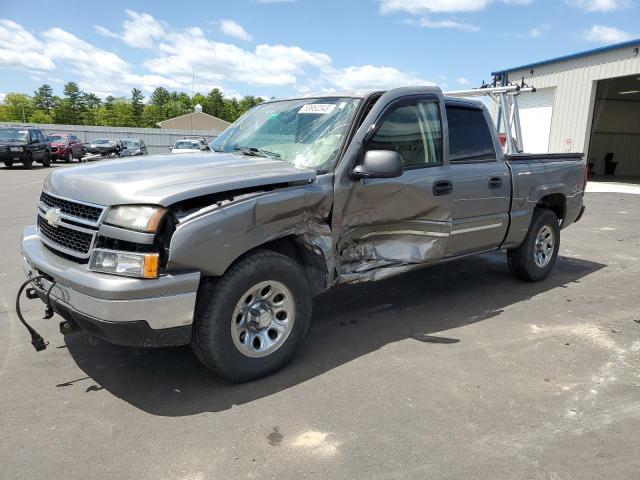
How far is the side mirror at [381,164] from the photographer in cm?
365

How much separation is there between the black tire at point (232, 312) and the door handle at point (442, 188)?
1.60 meters

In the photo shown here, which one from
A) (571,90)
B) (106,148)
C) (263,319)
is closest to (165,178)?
(263,319)

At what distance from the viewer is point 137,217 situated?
2873 mm

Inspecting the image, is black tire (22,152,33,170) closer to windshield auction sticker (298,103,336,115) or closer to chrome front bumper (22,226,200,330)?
windshield auction sticker (298,103,336,115)

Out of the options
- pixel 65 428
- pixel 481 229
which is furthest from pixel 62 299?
pixel 481 229

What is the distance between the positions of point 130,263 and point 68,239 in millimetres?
678

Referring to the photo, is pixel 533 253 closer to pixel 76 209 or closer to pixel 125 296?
pixel 125 296

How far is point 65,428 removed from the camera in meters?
2.88

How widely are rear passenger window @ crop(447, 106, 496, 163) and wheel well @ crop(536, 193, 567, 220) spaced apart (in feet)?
4.08

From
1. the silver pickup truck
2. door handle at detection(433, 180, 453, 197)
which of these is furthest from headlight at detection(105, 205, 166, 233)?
door handle at detection(433, 180, 453, 197)

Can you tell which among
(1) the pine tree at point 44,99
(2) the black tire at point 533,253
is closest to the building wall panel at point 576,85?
(2) the black tire at point 533,253

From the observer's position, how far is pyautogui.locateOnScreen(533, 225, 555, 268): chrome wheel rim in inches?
235

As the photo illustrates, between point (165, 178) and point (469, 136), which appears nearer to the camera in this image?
point (165, 178)

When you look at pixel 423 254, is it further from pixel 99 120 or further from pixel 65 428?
pixel 99 120
